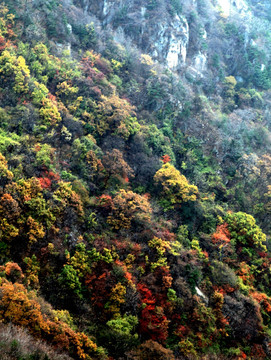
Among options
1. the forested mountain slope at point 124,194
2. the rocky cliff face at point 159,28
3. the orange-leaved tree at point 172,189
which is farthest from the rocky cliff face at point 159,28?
the orange-leaved tree at point 172,189

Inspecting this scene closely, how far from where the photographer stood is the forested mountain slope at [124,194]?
16.3 metres

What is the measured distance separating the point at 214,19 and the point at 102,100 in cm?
3111

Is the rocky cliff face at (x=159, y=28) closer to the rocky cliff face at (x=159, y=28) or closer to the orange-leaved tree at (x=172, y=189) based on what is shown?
the rocky cliff face at (x=159, y=28)

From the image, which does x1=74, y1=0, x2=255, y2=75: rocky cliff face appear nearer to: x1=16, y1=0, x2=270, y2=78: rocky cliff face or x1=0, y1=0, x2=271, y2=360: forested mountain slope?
x1=16, y1=0, x2=270, y2=78: rocky cliff face

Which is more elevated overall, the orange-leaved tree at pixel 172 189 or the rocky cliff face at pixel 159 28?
the rocky cliff face at pixel 159 28

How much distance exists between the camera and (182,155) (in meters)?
30.3

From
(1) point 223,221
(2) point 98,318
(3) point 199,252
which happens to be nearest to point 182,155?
(1) point 223,221

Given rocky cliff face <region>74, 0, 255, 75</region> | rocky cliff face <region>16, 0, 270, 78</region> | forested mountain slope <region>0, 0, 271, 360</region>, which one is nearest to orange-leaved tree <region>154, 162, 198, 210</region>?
forested mountain slope <region>0, 0, 271, 360</region>

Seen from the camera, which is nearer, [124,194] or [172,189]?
[124,194]

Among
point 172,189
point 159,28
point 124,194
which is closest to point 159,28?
point 159,28

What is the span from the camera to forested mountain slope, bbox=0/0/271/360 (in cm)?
1633

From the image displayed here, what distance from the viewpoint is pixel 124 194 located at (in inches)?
858

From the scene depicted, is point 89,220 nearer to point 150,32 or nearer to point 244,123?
point 244,123

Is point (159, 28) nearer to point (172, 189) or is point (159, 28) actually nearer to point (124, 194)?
point (172, 189)
